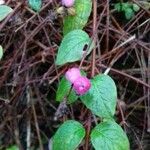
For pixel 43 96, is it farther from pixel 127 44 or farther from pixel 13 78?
pixel 127 44

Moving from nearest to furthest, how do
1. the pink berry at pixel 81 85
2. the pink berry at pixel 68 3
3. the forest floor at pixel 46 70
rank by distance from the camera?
the pink berry at pixel 81 85, the pink berry at pixel 68 3, the forest floor at pixel 46 70

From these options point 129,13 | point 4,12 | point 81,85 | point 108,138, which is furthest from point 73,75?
point 129,13

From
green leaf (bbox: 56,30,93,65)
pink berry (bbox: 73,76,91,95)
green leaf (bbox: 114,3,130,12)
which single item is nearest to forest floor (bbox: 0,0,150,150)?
green leaf (bbox: 114,3,130,12)

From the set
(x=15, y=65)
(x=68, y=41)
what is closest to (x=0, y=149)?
(x=15, y=65)

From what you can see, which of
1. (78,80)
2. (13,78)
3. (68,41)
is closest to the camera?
(78,80)

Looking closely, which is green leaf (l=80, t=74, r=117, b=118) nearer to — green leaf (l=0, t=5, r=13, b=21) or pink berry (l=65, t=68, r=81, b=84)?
pink berry (l=65, t=68, r=81, b=84)

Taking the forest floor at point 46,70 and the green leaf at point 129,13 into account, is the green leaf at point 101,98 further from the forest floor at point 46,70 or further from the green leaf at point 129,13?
the green leaf at point 129,13

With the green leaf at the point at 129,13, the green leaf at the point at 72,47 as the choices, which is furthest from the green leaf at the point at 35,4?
the green leaf at the point at 129,13
